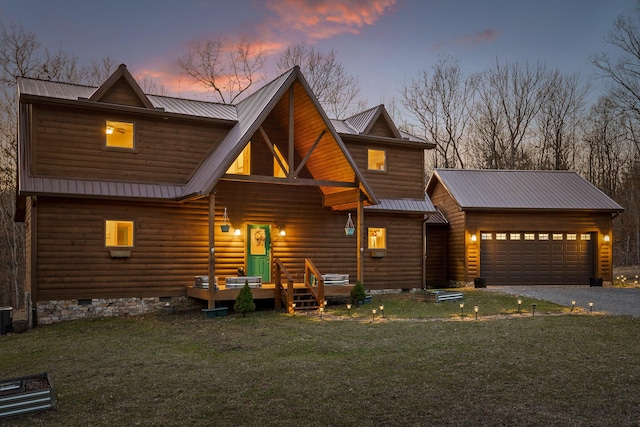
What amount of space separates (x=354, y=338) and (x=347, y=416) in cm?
499

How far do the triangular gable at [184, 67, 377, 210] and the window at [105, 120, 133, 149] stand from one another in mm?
2196

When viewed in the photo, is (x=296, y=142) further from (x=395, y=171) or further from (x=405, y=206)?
(x=405, y=206)

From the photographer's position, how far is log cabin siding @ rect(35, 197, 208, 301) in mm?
15242

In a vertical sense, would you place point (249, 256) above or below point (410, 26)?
below

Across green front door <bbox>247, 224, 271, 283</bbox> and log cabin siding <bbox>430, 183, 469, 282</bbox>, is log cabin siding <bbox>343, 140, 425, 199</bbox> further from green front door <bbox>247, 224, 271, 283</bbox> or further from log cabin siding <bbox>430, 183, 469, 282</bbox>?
green front door <bbox>247, 224, 271, 283</bbox>

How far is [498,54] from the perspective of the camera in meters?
39.7

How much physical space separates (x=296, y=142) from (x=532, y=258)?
1164 cm

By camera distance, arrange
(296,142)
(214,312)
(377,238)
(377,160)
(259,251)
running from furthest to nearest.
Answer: (377,160)
(377,238)
(296,142)
(259,251)
(214,312)

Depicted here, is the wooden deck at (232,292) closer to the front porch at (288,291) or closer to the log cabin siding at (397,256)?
the front porch at (288,291)

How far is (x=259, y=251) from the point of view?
18266 millimetres

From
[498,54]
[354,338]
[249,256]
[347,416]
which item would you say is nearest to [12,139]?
[249,256]

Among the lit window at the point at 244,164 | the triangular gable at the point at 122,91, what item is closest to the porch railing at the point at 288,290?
the lit window at the point at 244,164

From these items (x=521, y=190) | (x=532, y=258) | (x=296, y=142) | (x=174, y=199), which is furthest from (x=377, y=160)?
(x=532, y=258)

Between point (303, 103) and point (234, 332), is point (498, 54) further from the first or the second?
point (234, 332)
